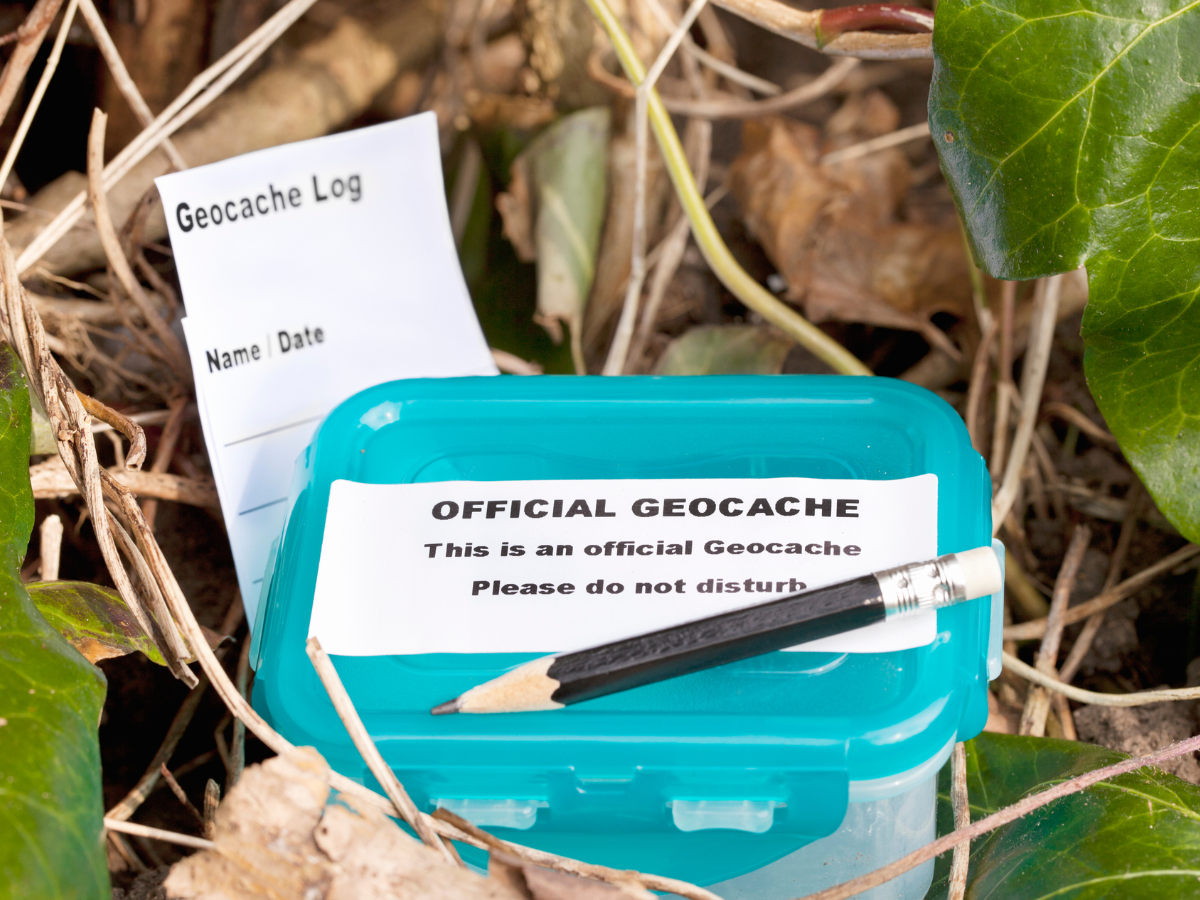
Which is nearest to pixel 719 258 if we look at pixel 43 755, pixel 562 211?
pixel 562 211

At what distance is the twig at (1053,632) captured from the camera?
81cm

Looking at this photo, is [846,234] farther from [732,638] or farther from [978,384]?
[732,638]

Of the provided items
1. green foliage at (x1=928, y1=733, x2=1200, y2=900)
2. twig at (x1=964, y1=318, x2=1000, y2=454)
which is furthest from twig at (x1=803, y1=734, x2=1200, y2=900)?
twig at (x1=964, y1=318, x2=1000, y2=454)

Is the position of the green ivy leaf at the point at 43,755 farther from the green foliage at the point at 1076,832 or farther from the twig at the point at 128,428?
the green foliage at the point at 1076,832

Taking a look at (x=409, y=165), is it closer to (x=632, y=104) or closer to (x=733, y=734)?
(x=632, y=104)

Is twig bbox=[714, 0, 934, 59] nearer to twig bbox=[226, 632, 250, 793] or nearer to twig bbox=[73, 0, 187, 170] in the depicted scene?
twig bbox=[73, 0, 187, 170]

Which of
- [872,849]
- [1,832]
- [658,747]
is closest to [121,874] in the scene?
[1,832]

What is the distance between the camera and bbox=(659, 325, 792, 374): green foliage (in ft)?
3.37

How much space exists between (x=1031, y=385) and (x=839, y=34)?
38cm

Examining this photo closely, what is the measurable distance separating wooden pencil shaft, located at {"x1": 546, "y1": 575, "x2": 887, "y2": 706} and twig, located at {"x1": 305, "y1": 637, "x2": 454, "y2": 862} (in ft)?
0.37

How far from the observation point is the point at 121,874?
0.74 meters

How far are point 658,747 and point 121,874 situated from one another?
0.44 meters

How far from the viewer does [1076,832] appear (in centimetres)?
63

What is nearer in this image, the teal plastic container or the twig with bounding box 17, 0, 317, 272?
the teal plastic container
